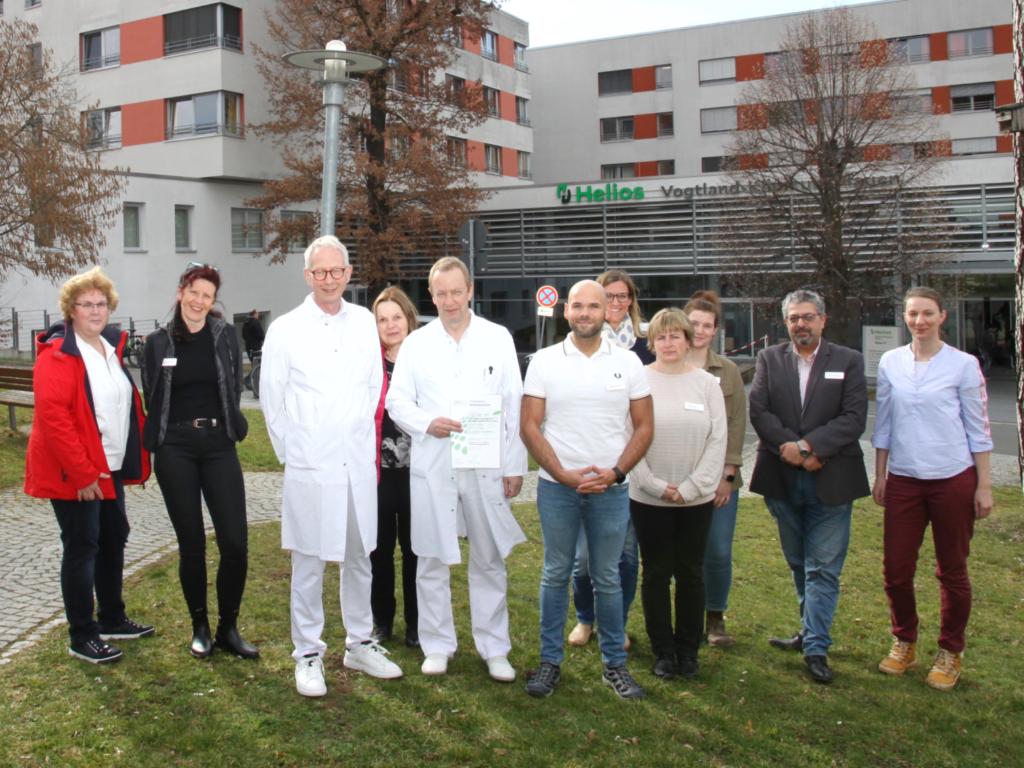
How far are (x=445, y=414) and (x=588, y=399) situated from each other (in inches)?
28.7

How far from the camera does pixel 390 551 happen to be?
505 centimetres

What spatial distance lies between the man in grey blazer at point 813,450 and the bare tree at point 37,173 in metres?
10.9

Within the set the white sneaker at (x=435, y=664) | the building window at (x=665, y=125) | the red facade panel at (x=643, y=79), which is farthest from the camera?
the red facade panel at (x=643, y=79)

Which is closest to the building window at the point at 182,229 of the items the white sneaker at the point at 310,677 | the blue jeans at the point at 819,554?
the white sneaker at the point at 310,677

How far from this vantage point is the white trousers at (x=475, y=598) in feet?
15.0

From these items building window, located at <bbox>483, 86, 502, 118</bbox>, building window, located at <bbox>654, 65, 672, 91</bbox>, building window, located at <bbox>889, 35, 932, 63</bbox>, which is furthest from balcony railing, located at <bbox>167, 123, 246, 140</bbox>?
building window, located at <bbox>889, 35, 932, 63</bbox>

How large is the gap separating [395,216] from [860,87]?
1337cm

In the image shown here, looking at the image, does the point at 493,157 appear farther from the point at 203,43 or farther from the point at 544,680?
the point at 544,680

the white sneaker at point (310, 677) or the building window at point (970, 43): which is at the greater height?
the building window at point (970, 43)

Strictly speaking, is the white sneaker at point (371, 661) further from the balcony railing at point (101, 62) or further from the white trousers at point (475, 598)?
the balcony railing at point (101, 62)

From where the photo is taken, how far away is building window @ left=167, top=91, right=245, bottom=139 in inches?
1155

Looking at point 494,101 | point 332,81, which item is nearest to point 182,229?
point 494,101

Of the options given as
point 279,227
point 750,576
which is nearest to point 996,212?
point 279,227

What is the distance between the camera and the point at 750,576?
6.68m
